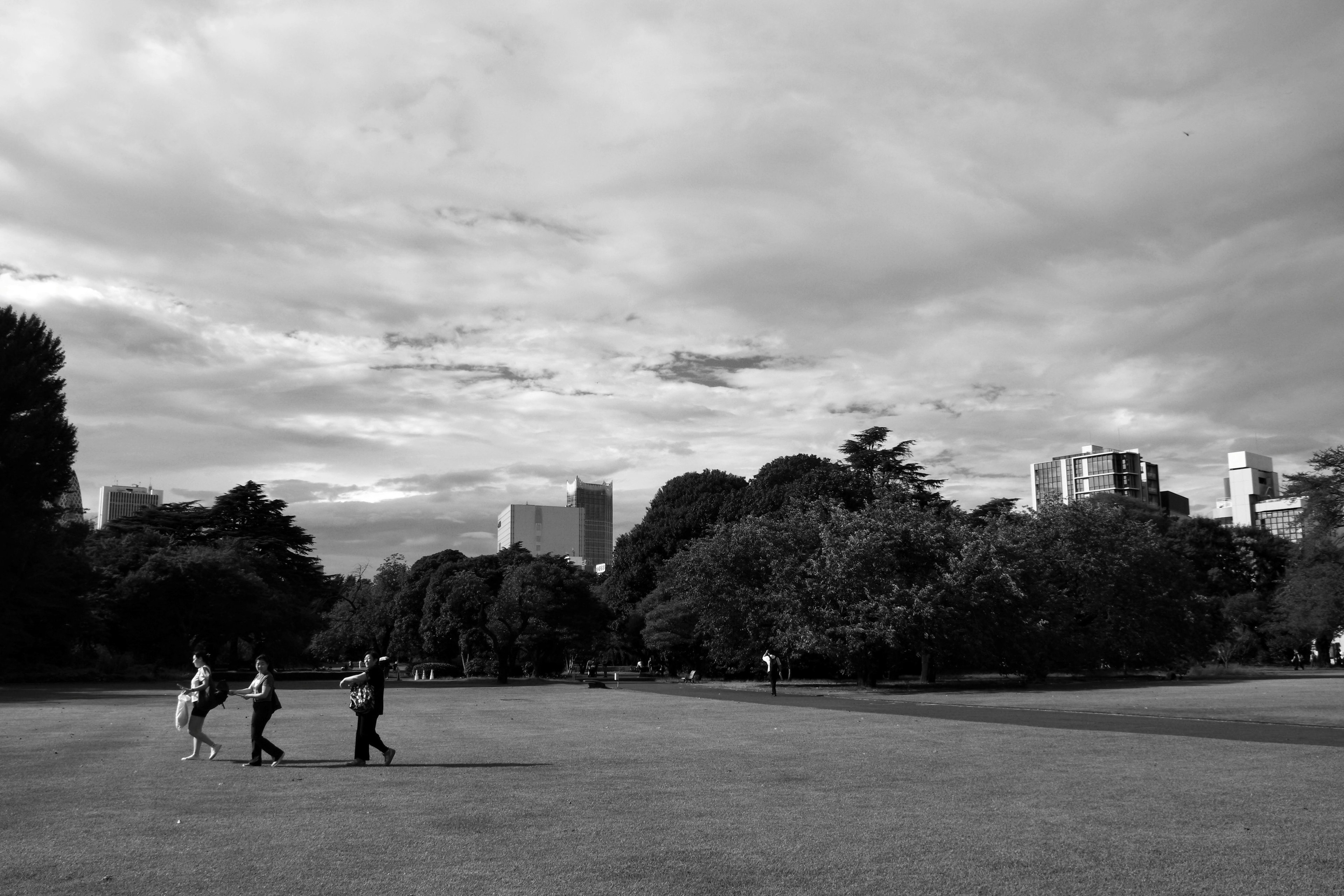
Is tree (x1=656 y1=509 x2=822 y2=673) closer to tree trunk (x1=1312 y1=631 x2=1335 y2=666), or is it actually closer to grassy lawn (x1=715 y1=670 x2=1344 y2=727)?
grassy lawn (x1=715 y1=670 x2=1344 y2=727)

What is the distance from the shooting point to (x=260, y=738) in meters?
15.4

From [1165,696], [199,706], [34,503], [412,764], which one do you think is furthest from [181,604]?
[1165,696]

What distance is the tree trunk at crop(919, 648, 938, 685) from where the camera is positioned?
43.9 meters

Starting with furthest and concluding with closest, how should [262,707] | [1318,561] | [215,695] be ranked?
[1318,561] < [215,695] < [262,707]

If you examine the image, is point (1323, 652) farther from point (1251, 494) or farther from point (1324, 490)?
point (1251, 494)

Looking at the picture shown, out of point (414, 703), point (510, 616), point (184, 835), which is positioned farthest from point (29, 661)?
point (184, 835)

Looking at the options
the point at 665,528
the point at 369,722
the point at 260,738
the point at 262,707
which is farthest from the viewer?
the point at 665,528

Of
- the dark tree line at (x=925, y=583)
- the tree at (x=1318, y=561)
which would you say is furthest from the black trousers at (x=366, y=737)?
the tree at (x=1318, y=561)

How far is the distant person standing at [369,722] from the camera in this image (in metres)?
15.2

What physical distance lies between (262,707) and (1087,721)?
17.7 m

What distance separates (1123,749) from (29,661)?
51965mm

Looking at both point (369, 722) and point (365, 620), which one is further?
point (365, 620)

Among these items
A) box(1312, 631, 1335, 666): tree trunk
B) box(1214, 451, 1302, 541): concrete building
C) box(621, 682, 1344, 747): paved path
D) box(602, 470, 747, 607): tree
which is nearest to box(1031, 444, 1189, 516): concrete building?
box(1214, 451, 1302, 541): concrete building

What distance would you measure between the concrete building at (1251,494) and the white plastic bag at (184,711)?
17241cm
